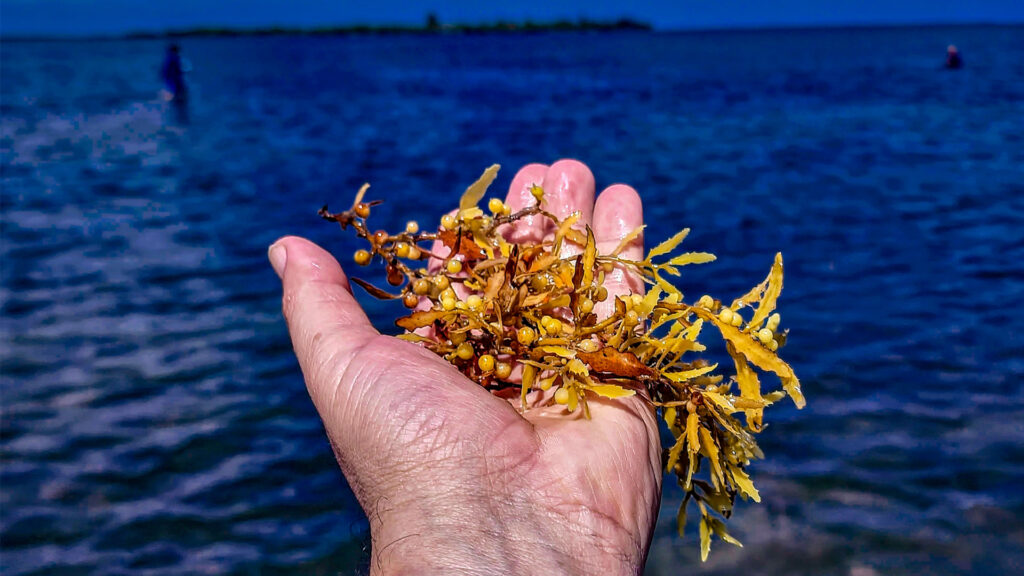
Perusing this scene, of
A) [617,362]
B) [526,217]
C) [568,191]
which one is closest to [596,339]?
[617,362]

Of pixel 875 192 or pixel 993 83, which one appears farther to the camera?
pixel 993 83

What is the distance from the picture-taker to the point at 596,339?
2973mm

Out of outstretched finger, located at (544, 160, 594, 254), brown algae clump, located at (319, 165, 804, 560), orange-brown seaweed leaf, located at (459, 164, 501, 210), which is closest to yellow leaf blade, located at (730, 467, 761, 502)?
brown algae clump, located at (319, 165, 804, 560)

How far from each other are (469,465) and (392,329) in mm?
4672

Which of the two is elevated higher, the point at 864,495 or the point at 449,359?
the point at 449,359

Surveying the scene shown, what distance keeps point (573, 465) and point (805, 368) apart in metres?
4.50

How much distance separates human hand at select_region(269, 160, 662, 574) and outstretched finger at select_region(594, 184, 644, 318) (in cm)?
57

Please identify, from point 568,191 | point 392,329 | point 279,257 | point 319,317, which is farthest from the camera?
point 392,329

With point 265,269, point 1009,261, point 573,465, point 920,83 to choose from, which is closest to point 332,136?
point 265,269

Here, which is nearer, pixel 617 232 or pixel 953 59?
pixel 617 232

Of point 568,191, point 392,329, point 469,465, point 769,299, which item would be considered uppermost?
→ point 568,191

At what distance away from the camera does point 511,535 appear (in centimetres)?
235

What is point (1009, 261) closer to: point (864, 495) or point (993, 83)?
point (864, 495)

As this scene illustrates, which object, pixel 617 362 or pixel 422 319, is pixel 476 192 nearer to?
pixel 422 319
